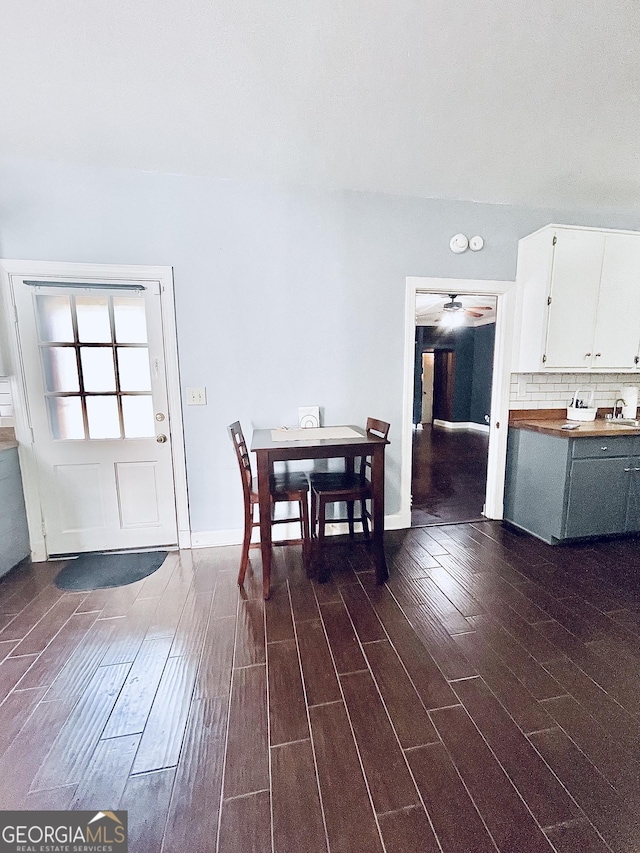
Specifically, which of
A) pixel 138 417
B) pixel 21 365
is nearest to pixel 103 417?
pixel 138 417

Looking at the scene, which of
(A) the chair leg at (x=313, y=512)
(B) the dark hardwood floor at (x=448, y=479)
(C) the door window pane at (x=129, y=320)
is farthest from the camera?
(B) the dark hardwood floor at (x=448, y=479)

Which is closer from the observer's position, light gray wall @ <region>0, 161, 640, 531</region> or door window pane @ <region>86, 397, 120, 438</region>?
light gray wall @ <region>0, 161, 640, 531</region>

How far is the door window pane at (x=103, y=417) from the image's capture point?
2457 mm

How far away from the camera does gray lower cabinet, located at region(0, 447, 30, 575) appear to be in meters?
2.24

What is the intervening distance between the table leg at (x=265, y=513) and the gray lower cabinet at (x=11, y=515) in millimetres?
1714

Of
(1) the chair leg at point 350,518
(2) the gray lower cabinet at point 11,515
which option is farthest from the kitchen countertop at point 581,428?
(2) the gray lower cabinet at point 11,515

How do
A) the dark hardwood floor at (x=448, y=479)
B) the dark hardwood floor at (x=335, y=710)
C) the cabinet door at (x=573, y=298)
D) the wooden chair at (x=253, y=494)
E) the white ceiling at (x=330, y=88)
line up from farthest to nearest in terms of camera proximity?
1. the dark hardwood floor at (x=448, y=479)
2. the cabinet door at (x=573, y=298)
3. the wooden chair at (x=253, y=494)
4. the white ceiling at (x=330, y=88)
5. the dark hardwood floor at (x=335, y=710)

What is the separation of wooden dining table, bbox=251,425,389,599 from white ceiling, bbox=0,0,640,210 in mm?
1731

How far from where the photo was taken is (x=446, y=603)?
1.99 meters

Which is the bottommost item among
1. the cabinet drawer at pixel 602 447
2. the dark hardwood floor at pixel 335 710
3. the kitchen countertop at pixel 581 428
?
the dark hardwood floor at pixel 335 710

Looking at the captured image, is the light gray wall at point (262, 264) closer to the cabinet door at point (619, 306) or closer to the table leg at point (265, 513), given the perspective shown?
the cabinet door at point (619, 306)

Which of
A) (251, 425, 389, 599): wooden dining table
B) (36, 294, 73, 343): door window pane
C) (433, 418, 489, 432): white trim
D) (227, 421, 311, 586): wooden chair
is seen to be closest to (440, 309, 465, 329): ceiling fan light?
(433, 418, 489, 432): white trim

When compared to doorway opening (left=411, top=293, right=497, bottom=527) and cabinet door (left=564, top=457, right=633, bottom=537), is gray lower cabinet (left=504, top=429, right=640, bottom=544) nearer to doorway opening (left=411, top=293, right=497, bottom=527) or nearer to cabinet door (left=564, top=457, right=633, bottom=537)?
cabinet door (left=564, top=457, right=633, bottom=537)

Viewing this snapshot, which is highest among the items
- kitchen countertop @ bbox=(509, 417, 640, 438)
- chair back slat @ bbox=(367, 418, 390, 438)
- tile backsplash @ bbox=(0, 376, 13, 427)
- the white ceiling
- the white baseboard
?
the white ceiling
